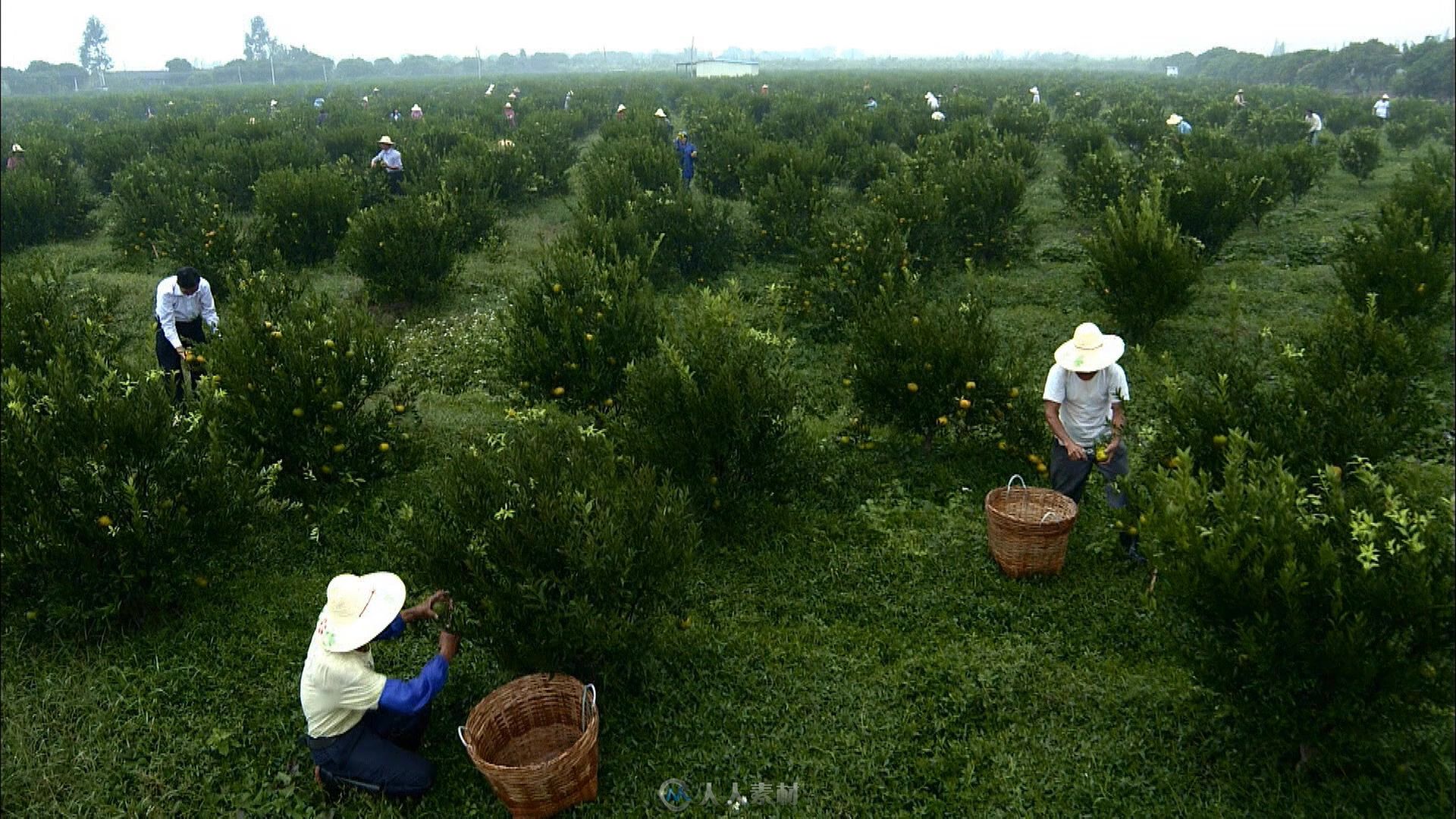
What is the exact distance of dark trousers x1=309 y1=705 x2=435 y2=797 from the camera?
12.2 ft

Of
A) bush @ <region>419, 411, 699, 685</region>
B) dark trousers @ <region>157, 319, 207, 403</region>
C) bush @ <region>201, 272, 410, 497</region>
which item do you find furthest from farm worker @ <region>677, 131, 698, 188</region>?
A: bush @ <region>419, 411, 699, 685</region>

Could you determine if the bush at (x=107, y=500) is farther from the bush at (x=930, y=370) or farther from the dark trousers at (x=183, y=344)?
the bush at (x=930, y=370)

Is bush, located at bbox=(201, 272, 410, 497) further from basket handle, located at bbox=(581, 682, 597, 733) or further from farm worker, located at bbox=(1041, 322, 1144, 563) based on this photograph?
farm worker, located at bbox=(1041, 322, 1144, 563)

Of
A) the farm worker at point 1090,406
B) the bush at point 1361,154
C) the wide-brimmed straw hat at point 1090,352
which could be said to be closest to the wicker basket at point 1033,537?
the farm worker at point 1090,406

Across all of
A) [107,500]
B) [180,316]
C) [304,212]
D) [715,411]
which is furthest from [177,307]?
[304,212]

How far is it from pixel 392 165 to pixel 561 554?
13907 mm

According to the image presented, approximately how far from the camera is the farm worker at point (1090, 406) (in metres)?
5.23

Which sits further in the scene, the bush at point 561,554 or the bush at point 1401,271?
the bush at point 1401,271

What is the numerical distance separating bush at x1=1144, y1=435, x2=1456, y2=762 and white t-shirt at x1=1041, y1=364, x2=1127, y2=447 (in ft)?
5.40

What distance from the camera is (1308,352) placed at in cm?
652

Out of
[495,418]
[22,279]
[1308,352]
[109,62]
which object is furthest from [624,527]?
[109,62]

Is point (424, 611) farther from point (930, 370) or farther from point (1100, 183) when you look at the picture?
point (1100, 183)

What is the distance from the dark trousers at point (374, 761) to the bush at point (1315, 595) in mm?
3302

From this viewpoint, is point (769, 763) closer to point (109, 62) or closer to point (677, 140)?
point (677, 140)
